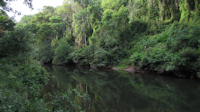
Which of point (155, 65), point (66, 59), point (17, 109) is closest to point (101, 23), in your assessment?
point (66, 59)

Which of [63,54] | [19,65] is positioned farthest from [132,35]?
[19,65]

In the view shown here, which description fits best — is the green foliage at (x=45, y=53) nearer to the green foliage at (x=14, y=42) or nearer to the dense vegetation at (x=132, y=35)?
the dense vegetation at (x=132, y=35)

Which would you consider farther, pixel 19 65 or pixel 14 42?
pixel 14 42

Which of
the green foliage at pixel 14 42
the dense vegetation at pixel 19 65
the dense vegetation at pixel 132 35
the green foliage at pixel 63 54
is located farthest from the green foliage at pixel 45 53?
the green foliage at pixel 14 42

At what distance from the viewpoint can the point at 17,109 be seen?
145 inches

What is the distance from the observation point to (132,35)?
28859 millimetres

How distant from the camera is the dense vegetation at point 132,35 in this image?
15.2 m

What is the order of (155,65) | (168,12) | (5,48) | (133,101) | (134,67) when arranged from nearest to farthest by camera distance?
1. (133,101)
2. (5,48)
3. (155,65)
4. (134,67)
5. (168,12)

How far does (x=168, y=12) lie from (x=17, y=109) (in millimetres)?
27825

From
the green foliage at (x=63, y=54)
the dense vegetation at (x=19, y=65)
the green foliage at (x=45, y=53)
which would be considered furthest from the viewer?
the green foliage at (x=45, y=53)

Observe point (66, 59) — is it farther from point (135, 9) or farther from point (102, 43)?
point (135, 9)

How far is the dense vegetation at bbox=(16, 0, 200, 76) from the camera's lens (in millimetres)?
15169

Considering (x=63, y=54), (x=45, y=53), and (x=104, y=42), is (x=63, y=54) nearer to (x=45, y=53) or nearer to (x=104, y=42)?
(x=45, y=53)

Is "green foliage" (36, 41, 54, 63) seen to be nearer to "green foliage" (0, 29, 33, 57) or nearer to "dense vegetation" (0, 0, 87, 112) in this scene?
"dense vegetation" (0, 0, 87, 112)
